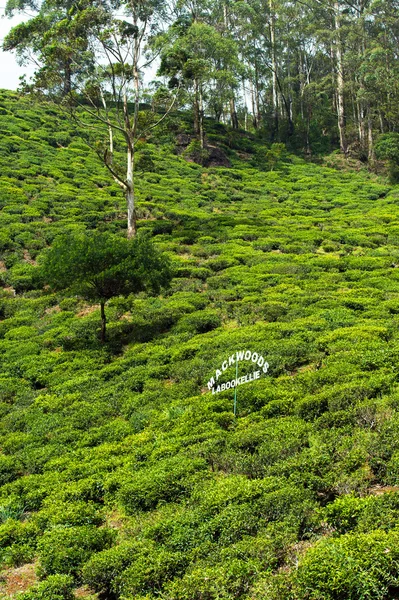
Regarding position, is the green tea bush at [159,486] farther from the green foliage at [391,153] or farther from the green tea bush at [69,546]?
the green foliage at [391,153]

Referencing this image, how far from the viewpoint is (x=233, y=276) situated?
64.8ft

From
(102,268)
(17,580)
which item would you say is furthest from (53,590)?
(102,268)

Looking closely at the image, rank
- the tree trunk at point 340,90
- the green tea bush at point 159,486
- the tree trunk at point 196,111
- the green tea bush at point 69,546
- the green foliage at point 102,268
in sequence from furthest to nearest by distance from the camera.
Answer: the tree trunk at point 340,90, the tree trunk at point 196,111, the green foliage at point 102,268, the green tea bush at point 159,486, the green tea bush at point 69,546

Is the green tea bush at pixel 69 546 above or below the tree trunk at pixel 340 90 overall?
below

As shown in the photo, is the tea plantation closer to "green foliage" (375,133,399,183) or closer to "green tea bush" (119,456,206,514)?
"green tea bush" (119,456,206,514)

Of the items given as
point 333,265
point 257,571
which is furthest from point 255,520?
point 333,265

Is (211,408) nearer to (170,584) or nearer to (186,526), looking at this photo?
(186,526)

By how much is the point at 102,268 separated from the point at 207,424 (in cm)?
705

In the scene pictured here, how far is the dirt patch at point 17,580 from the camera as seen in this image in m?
6.27

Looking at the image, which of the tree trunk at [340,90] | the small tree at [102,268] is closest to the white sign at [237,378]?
the small tree at [102,268]

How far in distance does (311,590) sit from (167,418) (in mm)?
5922

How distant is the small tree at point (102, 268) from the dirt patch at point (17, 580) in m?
9.03

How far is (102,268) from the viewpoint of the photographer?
15188 millimetres

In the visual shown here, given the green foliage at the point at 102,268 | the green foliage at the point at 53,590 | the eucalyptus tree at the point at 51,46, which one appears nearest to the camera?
the green foliage at the point at 53,590
